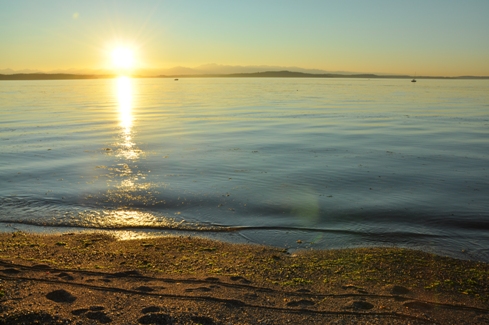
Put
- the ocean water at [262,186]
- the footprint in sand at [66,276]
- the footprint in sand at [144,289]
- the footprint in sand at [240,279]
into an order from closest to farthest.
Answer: the footprint in sand at [144,289]
the footprint in sand at [66,276]
the footprint in sand at [240,279]
the ocean water at [262,186]

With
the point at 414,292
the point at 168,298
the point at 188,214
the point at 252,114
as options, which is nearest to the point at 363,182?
the point at 188,214

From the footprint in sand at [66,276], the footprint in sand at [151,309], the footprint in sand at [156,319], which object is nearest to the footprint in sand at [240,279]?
the footprint in sand at [151,309]

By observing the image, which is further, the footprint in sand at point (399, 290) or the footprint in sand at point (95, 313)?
the footprint in sand at point (399, 290)

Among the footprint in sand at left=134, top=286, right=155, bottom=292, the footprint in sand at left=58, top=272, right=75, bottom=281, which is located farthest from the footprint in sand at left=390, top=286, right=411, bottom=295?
the footprint in sand at left=58, top=272, right=75, bottom=281

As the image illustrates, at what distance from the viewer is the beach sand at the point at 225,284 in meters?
6.78

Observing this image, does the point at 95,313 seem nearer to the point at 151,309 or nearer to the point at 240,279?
the point at 151,309

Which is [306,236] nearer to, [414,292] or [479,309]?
[414,292]

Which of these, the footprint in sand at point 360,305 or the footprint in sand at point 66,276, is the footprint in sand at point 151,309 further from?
the footprint in sand at point 360,305

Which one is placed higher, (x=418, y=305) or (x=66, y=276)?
(x=418, y=305)

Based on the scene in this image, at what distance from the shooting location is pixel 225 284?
8188 millimetres

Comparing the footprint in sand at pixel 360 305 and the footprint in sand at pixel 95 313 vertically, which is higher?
the footprint in sand at pixel 95 313

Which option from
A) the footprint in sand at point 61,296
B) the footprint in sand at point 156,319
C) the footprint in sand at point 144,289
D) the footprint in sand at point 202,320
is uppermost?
the footprint in sand at point 156,319

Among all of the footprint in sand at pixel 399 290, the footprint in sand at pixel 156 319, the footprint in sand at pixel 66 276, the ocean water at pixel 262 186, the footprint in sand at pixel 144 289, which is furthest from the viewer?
the ocean water at pixel 262 186

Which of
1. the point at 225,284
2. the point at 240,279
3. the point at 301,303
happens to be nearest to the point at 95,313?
the point at 225,284
